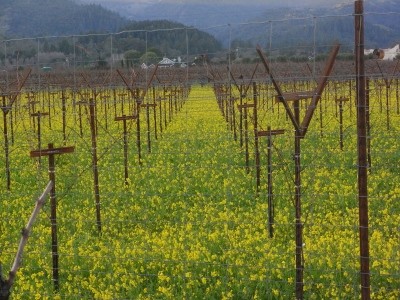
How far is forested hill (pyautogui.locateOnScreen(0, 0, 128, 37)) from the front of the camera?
82.6 m

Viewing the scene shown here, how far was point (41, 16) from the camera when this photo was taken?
116 m

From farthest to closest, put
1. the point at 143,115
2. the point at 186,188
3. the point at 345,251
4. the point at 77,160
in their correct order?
the point at 143,115, the point at 77,160, the point at 186,188, the point at 345,251

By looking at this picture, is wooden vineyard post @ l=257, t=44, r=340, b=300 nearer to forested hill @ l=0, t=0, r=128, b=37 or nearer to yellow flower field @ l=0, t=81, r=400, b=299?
yellow flower field @ l=0, t=81, r=400, b=299

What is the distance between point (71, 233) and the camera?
30.8 ft

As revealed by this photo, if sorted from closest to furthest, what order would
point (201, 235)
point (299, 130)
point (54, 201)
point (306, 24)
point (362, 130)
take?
1. point (362, 130)
2. point (299, 130)
3. point (306, 24)
4. point (54, 201)
5. point (201, 235)

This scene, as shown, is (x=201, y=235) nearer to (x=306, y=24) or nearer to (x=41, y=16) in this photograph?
(x=306, y=24)

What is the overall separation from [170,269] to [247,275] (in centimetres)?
92

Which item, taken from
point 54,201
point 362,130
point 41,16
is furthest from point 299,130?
point 41,16

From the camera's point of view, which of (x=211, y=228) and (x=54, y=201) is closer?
(x=54, y=201)

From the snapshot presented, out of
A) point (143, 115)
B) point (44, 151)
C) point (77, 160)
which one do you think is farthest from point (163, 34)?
point (143, 115)

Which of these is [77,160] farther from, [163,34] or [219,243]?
[219,243]

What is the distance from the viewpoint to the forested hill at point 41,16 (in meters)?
82.6

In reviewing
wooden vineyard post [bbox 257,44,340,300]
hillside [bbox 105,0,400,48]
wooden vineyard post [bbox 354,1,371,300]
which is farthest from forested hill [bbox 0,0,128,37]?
wooden vineyard post [bbox 354,1,371,300]

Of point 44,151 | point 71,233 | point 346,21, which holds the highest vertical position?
point 346,21
